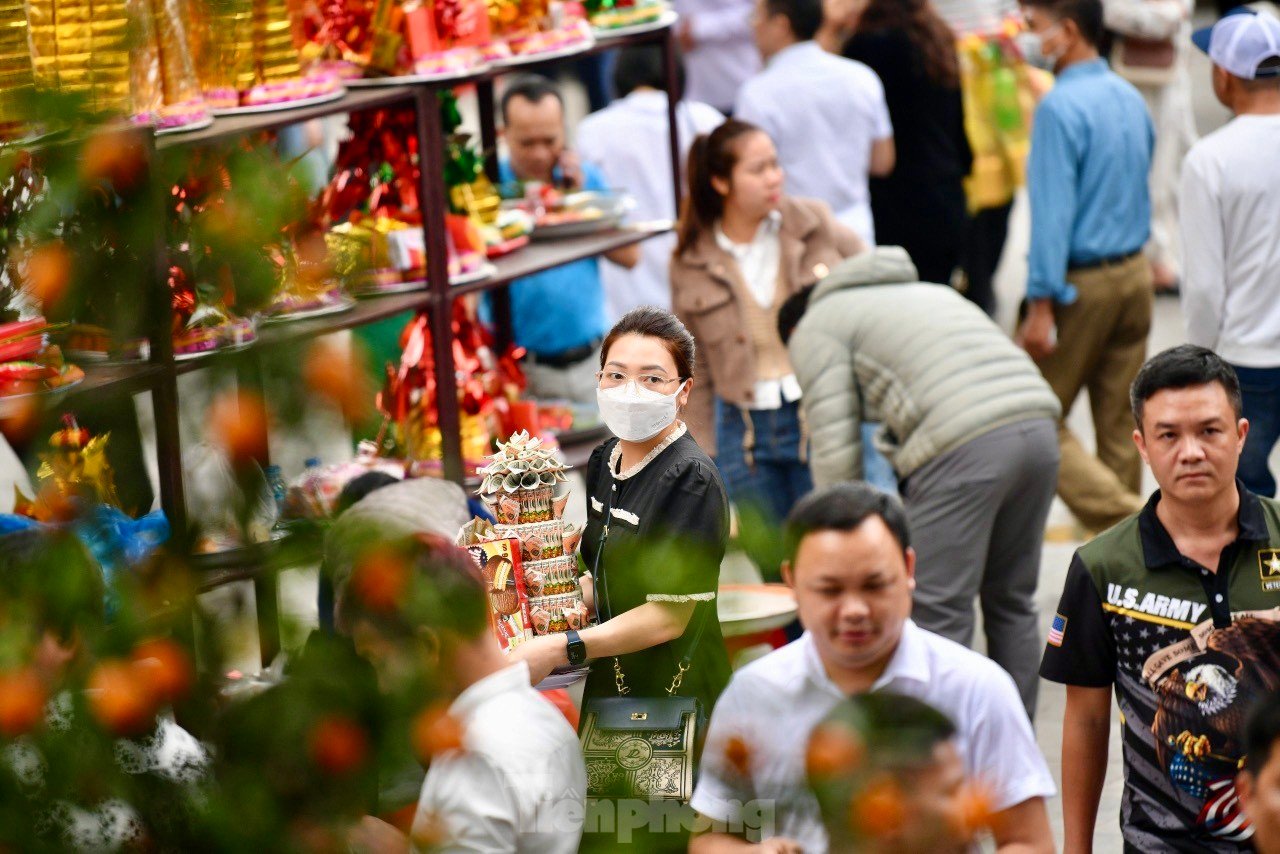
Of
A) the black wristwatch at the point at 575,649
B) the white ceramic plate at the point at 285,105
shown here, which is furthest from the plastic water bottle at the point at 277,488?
the white ceramic plate at the point at 285,105

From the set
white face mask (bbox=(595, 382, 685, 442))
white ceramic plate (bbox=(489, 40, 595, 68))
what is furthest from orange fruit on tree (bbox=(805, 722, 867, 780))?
white ceramic plate (bbox=(489, 40, 595, 68))

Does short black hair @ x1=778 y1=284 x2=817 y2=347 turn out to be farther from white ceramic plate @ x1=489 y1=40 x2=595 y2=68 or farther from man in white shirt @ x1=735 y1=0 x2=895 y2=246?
man in white shirt @ x1=735 y1=0 x2=895 y2=246

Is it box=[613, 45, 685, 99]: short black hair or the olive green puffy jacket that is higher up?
box=[613, 45, 685, 99]: short black hair

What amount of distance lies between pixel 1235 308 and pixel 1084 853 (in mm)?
2642

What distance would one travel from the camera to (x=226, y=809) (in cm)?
102

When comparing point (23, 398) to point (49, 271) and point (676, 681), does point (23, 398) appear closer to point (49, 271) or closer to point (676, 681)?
point (49, 271)

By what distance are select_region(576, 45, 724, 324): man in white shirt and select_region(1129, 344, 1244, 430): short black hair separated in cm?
372

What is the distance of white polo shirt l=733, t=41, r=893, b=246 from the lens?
267 inches

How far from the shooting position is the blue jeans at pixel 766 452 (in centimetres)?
527

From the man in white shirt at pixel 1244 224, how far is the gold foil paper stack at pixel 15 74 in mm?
4359

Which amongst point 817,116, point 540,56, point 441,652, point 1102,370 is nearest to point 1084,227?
point 1102,370

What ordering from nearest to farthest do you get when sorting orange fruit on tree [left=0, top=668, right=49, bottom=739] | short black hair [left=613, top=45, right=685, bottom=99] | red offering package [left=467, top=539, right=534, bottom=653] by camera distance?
orange fruit on tree [left=0, top=668, right=49, bottom=739]
red offering package [left=467, top=539, right=534, bottom=653]
short black hair [left=613, top=45, right=685, bottom=99]

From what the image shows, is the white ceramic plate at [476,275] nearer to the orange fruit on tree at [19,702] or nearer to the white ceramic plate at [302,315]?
the white ceramic plate at [302,315]

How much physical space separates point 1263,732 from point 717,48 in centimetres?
698
